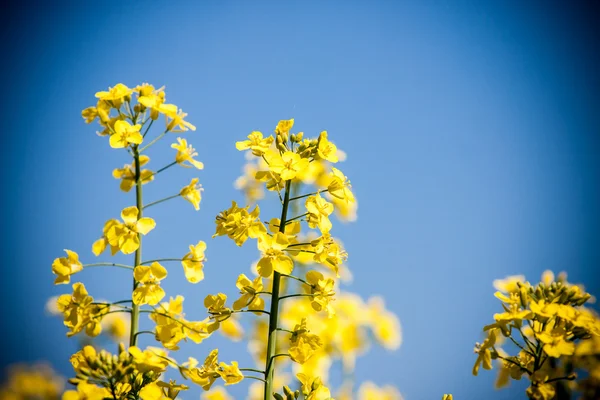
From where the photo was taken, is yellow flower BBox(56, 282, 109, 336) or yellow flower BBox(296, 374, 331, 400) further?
yellow flower BBox(56, 282, 109, 336)

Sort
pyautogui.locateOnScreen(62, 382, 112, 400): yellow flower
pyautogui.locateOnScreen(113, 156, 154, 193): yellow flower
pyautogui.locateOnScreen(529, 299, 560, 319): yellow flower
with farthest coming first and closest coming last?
pyautogui.locateOnScreen(113, 156, 154, 193): yellow flower < pyautogui.locateOnScreen(529, 299, 560, 319): yellow flower < pyautogui.locateOnScreen(62, 382, 112, 400): yellow flower

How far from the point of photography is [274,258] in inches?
87.4

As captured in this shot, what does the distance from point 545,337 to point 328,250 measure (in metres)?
1.08

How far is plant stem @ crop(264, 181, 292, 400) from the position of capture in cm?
202

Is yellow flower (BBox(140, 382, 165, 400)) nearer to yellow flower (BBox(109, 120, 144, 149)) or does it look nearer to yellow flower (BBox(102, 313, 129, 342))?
yellow flower (BBox(109, 120, 144, 149))

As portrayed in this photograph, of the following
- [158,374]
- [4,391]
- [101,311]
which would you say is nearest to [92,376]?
[158,374]

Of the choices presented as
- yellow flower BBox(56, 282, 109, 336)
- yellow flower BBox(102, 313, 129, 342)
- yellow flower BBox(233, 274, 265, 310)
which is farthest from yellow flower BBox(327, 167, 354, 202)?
yellow flower BBox(102, 313, 129, 342)

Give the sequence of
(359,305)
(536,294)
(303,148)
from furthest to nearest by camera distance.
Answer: (359,305) → (536,294) → (303,148)

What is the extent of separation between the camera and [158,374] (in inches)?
86.5

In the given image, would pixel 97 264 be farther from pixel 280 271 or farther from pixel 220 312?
pixel 280 271

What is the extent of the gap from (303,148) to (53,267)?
1.32m

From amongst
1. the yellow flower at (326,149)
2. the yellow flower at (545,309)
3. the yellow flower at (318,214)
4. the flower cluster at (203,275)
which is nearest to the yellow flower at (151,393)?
the flower cluster at (203,275)

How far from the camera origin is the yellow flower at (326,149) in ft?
8.23

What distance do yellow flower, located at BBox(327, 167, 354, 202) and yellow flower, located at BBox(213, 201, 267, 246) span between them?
420 millimetres
